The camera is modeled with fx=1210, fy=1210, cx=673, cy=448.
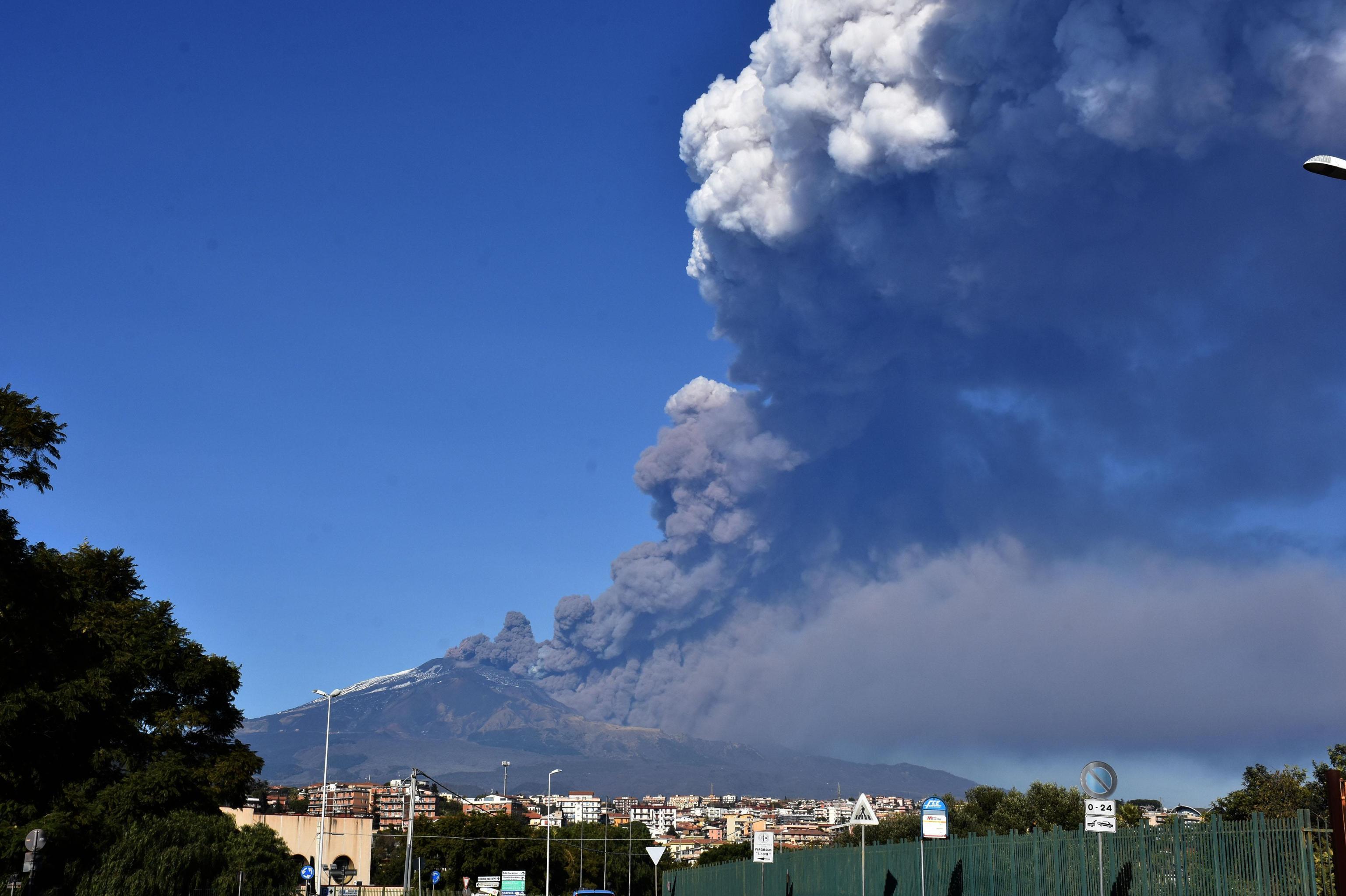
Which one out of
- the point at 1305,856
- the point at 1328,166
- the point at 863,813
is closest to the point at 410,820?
the point at 863,813

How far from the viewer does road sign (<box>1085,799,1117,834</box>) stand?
14688 millimetres

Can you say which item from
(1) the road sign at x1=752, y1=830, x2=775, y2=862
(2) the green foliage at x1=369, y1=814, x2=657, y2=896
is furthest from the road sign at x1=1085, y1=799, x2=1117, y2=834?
(2) the green foliage at x1=369, y1=814, x2=657, y2=896

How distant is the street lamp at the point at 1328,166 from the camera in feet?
38.4

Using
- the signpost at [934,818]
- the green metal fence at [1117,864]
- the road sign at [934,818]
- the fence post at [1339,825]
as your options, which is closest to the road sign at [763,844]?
the green metal fence at [1117,864]

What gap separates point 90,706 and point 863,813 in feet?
83.7

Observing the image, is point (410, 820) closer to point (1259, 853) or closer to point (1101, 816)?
point (1101, 816)

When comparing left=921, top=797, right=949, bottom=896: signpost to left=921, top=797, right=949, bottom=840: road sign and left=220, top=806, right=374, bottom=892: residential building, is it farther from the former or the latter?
left=220, top=806, right=374, bottom=892: residential building

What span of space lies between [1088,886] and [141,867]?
87.5 feet

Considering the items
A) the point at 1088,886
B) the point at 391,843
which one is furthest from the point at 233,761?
the point at 391,843

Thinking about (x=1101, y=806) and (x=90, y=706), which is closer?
(x=1101, y=806)

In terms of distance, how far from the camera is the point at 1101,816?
14.7 metres

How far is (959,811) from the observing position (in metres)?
84.8

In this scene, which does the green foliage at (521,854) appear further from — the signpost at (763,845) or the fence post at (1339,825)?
the fence post at (1339,825)

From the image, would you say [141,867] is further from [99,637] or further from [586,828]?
[586,828]
